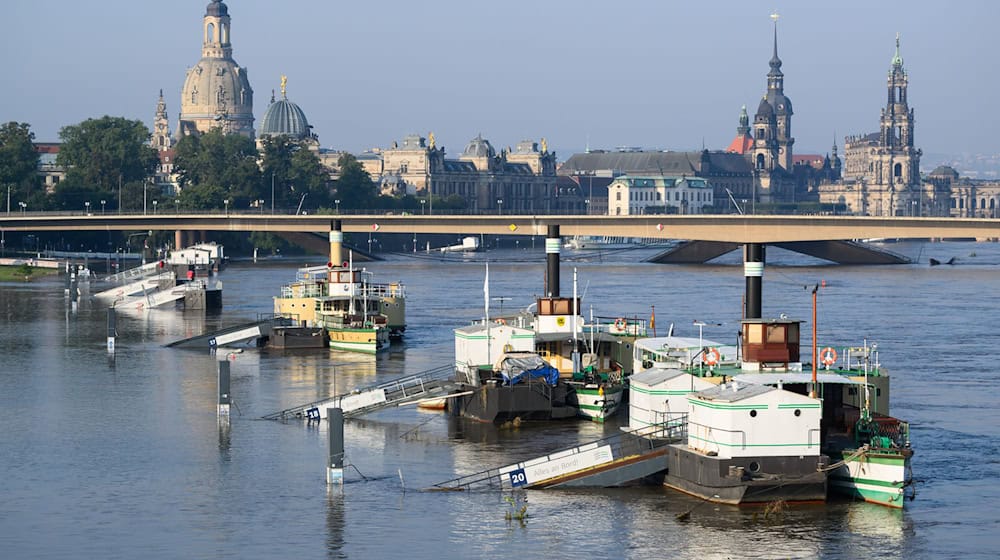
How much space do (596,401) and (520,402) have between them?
7.74 feet

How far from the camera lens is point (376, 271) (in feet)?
475

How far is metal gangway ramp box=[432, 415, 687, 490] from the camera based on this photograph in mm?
40938

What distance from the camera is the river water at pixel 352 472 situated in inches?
1444

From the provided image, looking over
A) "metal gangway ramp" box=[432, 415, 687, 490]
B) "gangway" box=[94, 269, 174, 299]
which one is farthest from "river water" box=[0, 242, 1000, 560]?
"gangway" box=[94, 269, 174, 299]

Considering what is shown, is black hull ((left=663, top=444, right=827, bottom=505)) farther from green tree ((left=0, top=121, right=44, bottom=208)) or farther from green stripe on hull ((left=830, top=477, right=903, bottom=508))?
green tree ((left=0, top=121, right=44, bottom=208))

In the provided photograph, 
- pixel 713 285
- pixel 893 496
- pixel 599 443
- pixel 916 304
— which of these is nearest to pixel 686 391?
pixel 599 443

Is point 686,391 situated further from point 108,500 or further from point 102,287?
point 102,287

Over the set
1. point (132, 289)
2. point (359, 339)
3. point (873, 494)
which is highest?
point (132, 289)

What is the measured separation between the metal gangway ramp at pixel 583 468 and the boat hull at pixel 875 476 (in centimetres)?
408

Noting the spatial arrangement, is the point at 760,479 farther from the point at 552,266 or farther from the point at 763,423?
the point at 552,266

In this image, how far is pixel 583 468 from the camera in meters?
41.2

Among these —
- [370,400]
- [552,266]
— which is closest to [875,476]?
[370,400]

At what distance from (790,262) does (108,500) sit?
13305cm

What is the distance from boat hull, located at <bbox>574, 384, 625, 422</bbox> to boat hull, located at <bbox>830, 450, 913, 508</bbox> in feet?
39.0
